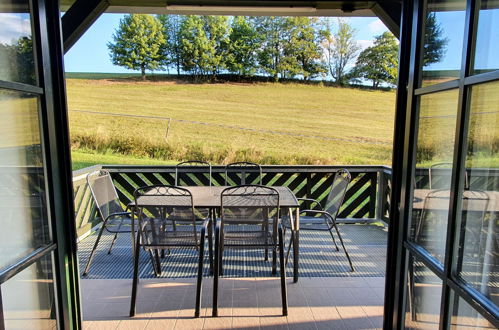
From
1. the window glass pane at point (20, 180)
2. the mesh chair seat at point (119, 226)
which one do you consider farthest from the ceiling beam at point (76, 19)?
the mesh chair seat at point (119, 226)

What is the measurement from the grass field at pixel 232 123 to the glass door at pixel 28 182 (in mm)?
6607

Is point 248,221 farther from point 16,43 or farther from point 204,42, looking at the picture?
point 204,42

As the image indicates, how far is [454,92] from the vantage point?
1.11 metres

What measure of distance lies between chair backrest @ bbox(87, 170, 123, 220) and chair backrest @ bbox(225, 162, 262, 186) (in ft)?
4.44

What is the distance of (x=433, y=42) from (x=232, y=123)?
7901 mm

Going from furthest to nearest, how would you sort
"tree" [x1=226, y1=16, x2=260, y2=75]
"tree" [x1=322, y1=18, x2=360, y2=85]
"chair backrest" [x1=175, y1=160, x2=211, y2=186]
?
"tree" [x1=322, y1=18, x2=360, y2=85] → "tree" [x1=226, y1=16, x2=260, y2=75] → "chair backrest" [x1=175, y1=160, x2=211, y2=186]

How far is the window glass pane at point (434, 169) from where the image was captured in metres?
1.16

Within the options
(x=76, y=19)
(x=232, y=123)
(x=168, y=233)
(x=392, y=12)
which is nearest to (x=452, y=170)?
(x=392, y=12)

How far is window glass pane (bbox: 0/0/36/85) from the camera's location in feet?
3.62

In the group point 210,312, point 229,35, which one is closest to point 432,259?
point 210,312

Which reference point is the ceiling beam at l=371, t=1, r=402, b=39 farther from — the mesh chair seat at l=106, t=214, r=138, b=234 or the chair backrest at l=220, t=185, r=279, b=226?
the mesh chair seat at l=106, t=214, r=138, b=234

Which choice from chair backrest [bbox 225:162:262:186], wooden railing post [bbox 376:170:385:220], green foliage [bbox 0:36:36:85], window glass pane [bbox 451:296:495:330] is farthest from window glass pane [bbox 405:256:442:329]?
wooden railing post [bbox 376:170:385:220]

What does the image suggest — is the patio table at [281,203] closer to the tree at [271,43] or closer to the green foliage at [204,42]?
the green foliage at [204,42]

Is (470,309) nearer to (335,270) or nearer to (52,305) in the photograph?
(52,305)
